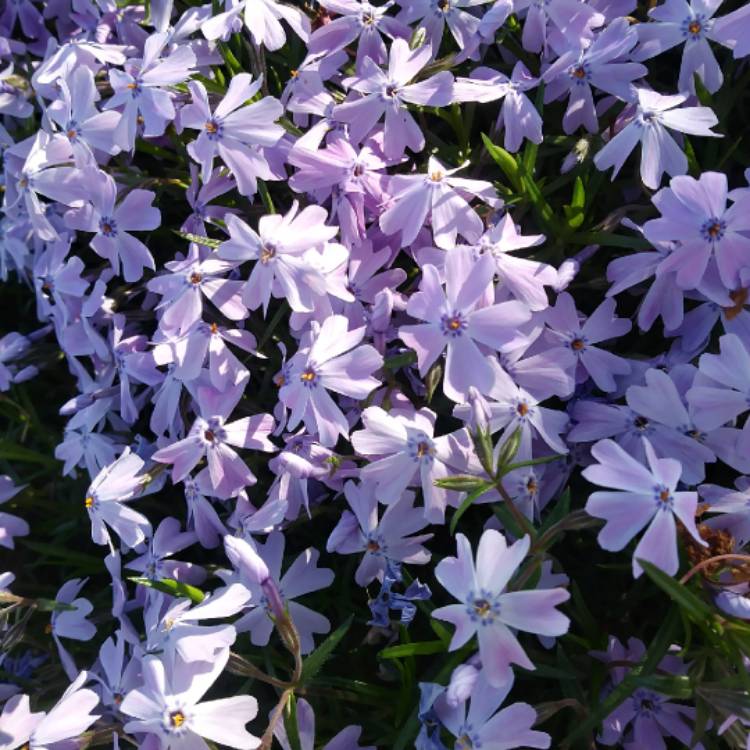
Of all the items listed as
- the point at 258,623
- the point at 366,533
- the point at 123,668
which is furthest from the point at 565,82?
the point at 123,668

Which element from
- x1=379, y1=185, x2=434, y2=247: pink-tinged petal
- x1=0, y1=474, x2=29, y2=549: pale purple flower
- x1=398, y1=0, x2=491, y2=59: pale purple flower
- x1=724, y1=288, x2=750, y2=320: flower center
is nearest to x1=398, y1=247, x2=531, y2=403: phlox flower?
x1=379, y1=185, x2=434, y2=247: pink-tinged petal

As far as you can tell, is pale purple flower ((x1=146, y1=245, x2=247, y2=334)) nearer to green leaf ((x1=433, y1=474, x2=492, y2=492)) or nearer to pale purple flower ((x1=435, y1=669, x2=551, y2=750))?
green leaf ((x1=433, y1=474, x2=492, y2=492))

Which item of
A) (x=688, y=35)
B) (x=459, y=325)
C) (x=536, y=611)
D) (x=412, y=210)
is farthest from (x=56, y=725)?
(x=688, y=35)

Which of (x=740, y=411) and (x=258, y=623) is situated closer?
(x=740, y=411)

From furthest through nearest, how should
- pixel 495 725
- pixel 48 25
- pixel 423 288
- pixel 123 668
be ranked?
pixel 48 25
pixel 123 668
pixel 423 288
pixel 495 725

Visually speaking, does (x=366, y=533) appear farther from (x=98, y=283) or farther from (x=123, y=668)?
(x=98, y=283)

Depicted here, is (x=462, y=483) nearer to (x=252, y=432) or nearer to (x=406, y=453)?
(x=406, y=453)

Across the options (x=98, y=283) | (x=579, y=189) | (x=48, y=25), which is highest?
(x=579, y=189)
